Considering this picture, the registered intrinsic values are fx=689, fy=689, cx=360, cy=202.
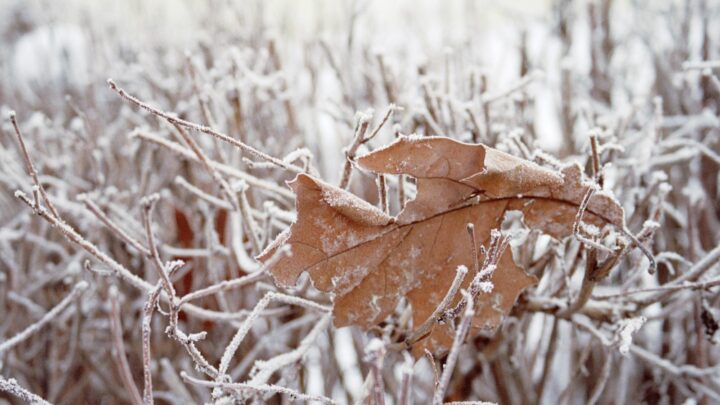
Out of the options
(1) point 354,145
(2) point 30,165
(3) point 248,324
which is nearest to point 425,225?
(1) point 354,145

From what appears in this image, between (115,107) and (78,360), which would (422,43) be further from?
(78,360)

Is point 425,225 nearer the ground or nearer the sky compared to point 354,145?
nearer the ground

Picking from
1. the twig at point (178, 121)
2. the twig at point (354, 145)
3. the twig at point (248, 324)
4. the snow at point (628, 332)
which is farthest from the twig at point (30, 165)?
the snow at point (628, 332)

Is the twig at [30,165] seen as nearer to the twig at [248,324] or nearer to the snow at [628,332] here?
the twig at [248,324]

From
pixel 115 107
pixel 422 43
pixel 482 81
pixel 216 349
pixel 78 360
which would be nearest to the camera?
pixel 482 81

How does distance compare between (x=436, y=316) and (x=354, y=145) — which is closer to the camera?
(x=436, y=316)

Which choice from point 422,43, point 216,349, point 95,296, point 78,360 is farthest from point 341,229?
point 422,43

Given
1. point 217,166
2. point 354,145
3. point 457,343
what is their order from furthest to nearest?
point 217,166 → point 354,145 → point 457,343

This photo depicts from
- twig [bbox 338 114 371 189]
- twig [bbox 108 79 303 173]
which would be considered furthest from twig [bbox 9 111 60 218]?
twig [bbox 338 114 371 189]

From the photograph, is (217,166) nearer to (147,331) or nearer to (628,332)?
(147,331)

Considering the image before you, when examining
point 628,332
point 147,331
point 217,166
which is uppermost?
point 217,166
